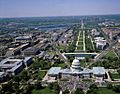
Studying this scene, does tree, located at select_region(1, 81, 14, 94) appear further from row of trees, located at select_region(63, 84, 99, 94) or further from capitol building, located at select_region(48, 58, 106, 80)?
row of trees, located at select_region(63, 84, 99, 94)

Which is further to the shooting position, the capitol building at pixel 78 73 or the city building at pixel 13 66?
the city building at pixel 13 66

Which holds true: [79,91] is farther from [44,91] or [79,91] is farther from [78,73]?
[78,73]

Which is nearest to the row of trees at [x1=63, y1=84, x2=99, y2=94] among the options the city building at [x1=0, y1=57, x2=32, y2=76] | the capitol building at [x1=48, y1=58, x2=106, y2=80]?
the capitol building at [x1=48, y1=58, x2=106, y2=80]

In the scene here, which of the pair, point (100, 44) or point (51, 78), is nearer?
point (51, 78)

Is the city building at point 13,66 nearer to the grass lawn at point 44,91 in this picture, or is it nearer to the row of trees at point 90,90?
the grass lawn at point 44,91

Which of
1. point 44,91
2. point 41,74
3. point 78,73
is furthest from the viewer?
point 41,74

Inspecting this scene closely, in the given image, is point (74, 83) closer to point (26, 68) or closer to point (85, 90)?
point (85, 90)

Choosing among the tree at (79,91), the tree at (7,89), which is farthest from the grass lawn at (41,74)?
the tree at (79,91)

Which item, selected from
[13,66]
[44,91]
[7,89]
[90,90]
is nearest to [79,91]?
[90,90]

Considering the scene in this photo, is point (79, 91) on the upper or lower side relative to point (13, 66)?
upper

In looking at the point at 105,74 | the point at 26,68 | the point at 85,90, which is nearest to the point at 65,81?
the point at 85,90

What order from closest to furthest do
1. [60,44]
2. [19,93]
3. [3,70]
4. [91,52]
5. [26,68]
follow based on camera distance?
1. [19,93]
2. [3,70]
3. [26,68]
4. [91,52]
5. [60,44]
